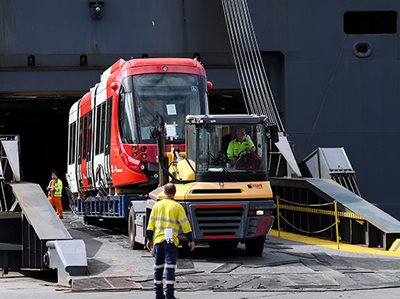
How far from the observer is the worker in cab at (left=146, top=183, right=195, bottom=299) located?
42.8ft

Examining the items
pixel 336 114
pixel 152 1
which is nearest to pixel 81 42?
pixel 152 1

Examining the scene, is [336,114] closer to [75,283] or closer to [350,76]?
[350,76]

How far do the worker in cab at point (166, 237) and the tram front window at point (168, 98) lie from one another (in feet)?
21.8

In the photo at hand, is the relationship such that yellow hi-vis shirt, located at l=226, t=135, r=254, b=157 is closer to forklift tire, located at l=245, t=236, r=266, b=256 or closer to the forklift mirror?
the forklift mirror

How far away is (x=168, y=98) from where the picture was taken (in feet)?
67.7

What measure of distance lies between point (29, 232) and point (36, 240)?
29.4 inches

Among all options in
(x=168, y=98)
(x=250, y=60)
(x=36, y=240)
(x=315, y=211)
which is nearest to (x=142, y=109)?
(x=168, y=98)

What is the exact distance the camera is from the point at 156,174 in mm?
20141

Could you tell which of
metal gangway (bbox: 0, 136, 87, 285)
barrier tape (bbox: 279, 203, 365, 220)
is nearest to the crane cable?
barrier tape (bbox: 279, 203, 365, 220)

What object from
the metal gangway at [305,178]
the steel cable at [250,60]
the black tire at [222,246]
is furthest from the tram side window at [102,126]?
the steel cable at [250,60]

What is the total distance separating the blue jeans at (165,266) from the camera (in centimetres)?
1288

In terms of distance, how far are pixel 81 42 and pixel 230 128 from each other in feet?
40.3

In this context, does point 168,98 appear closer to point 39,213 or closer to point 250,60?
point 39,213

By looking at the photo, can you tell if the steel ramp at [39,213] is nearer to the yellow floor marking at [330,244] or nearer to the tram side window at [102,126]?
the tram side window at [102,126]
